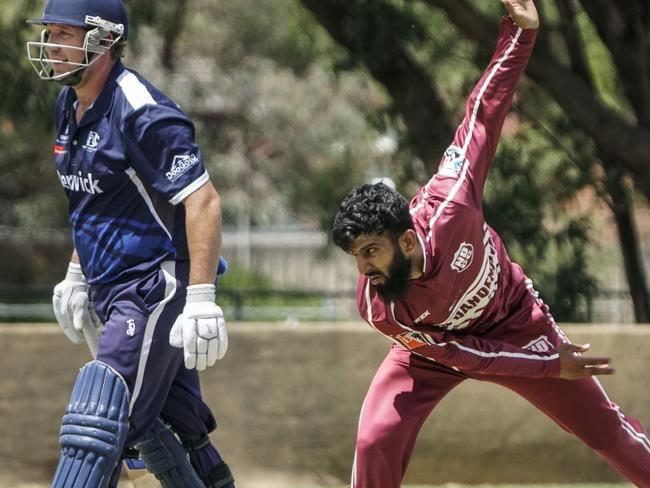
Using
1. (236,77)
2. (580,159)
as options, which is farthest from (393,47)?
(236,77)

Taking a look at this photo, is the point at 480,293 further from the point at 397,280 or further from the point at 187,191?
the point at 187,191

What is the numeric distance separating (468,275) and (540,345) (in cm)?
45

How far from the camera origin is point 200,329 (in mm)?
4617

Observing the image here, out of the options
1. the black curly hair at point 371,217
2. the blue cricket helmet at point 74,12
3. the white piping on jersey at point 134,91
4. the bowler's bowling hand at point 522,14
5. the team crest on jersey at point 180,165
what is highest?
the bowler's bowling hand at point 522,14

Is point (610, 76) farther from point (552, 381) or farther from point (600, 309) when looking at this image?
point (552, 381)

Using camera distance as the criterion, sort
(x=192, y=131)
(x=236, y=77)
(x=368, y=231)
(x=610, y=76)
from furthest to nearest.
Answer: (x=236, y=77) < (x=610, y=76) < (x=192, y=131) < (x=368, y=231)

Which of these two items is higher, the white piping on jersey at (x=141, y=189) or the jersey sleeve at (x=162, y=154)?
the jersey sleeve at (x=162, y=154)

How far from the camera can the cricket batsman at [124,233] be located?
15.3 feet

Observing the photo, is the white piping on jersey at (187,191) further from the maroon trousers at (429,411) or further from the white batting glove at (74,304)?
the maroon trousers at (429,411)

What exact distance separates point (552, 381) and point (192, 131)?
170cm

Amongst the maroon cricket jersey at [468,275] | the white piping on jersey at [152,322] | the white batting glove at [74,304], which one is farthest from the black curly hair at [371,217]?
the white batting glove at [74,304]

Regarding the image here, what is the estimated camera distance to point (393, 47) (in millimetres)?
9859

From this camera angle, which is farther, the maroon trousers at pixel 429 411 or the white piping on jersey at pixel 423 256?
the maroon trousers at pixel 429 411

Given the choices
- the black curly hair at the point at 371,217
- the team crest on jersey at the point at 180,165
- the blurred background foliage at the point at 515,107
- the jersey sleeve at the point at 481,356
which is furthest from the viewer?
the blurred background foliage at the point at 515,107
